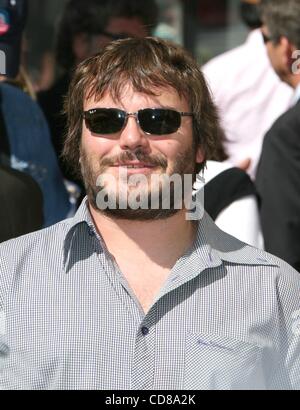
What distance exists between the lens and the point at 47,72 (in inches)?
260

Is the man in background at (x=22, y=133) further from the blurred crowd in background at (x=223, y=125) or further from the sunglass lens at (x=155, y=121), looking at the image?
the sunglass lens at (x=155, y=121)

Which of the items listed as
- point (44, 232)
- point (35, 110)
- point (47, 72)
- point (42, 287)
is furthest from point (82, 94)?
point (47, 72)

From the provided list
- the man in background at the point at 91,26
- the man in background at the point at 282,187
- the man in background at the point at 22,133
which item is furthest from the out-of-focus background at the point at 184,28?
the man in background at the point at 282,187

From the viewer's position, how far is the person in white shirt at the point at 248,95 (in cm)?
475

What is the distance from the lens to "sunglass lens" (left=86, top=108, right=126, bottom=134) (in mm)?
2729

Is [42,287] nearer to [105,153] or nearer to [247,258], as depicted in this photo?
[105,153]

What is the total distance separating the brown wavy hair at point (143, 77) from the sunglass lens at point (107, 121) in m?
0.05

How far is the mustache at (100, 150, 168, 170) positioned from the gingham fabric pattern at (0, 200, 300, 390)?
172mm

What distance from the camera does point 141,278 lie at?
9.01 ft

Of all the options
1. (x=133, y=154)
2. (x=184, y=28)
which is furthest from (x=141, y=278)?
(x=184, y=28)

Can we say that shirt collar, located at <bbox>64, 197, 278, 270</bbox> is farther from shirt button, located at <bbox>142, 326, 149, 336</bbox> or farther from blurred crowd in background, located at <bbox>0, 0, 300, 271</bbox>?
blurred crowd in background, located at <bbox>0, 0, 300, 271</bbox>

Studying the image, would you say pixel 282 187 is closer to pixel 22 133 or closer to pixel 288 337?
pixel 22 133

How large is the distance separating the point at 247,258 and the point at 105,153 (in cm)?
50

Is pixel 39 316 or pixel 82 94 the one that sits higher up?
pixel 82 94
